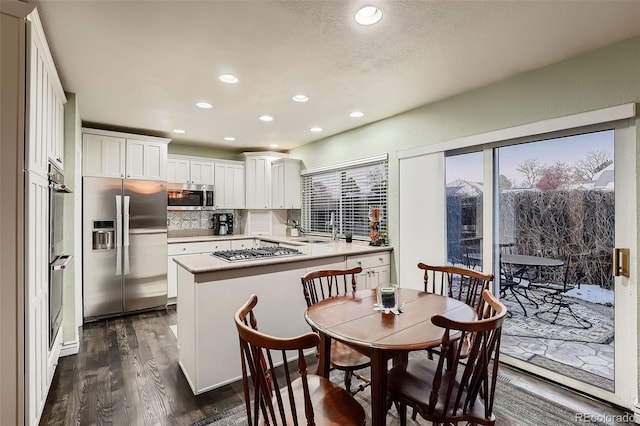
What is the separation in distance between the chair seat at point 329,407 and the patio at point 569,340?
2065 mm

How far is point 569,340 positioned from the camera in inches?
99.0

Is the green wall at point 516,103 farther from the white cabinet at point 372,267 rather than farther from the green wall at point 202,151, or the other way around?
the green wall at point 202,151

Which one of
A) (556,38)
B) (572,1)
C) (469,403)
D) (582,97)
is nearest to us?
(469,403)

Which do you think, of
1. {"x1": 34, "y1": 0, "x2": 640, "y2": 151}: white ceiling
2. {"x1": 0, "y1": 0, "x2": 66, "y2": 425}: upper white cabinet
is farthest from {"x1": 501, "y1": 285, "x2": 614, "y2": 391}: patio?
{"x1": 0, "y1": 0, "x2": 66, "y2": 425}: upper white cabinet

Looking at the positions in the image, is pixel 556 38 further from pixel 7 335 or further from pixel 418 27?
pixel 7 335

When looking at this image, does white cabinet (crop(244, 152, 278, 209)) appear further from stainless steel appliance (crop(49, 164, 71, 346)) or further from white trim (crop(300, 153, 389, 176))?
stainless steel appliance (crop(49, 164, 71, 346))

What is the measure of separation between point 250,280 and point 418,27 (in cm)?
223

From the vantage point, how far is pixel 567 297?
2.53m

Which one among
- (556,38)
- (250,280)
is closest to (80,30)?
(250,280)

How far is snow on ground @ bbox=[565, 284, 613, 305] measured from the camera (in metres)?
2.29

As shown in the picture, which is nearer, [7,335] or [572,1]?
[7,335]

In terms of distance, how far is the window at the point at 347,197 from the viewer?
160 inches

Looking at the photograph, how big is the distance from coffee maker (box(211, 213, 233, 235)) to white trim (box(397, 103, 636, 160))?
142 inches

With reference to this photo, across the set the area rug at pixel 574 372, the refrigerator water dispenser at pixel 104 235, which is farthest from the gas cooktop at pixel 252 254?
the area rug at pixel 574 372
